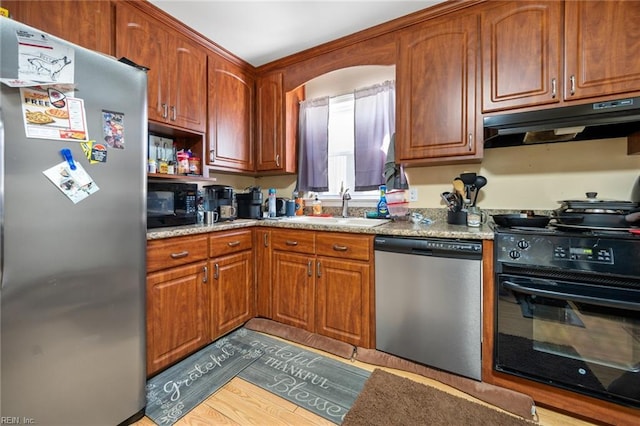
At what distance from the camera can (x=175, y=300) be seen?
1714 millimetres

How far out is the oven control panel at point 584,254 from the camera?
3.97 feet

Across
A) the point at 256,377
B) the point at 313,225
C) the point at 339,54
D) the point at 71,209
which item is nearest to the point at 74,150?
the point at 71,209

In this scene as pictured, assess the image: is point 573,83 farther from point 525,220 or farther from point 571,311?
point 571,311

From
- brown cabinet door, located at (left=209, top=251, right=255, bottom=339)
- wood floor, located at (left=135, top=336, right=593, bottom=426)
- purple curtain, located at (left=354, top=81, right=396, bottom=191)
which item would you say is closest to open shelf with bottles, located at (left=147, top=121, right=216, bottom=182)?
brown cabinet door, located at (left=209, top=251, right=255, bottom=339)

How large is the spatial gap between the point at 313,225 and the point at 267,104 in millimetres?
1466

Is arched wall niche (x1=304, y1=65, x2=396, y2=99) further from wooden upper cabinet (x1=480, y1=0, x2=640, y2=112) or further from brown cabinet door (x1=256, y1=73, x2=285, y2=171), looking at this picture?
wooden upper cabinet (x1=480, y1=0, x2=640, y2=112)

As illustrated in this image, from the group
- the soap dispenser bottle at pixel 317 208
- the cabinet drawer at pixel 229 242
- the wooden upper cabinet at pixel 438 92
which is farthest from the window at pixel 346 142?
the cabinet drawer at pixel 229 242

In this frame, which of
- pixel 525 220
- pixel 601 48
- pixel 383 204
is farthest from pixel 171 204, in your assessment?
pixel 601 48

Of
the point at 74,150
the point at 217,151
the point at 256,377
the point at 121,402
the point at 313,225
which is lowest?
the point at 256,377

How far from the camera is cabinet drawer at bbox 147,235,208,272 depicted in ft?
5.16

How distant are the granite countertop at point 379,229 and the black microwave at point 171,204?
0.08m

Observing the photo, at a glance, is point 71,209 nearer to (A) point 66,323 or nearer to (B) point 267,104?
(A) point 66,323

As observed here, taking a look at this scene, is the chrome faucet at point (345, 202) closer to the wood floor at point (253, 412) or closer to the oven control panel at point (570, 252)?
the oven control panel at point (570, 252)

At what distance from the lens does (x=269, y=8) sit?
1.83m
